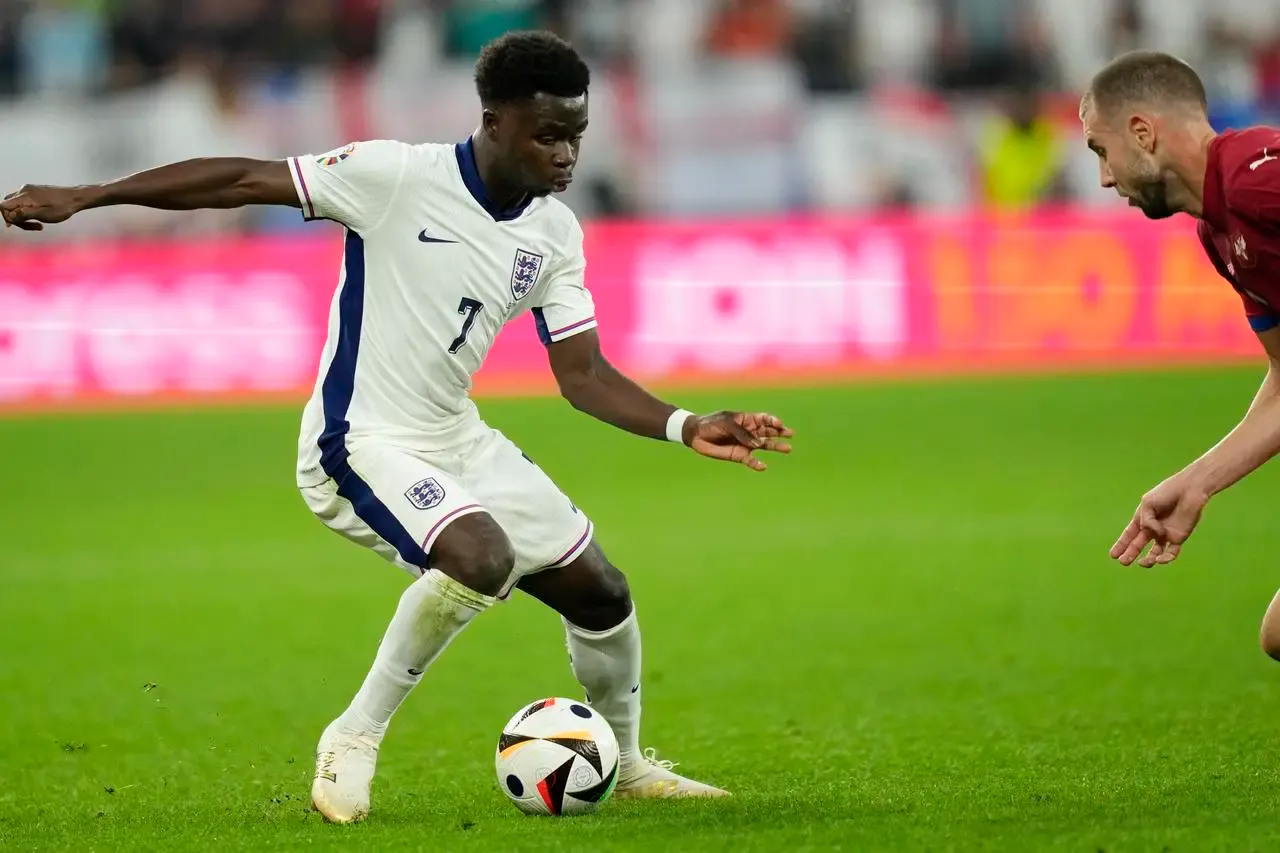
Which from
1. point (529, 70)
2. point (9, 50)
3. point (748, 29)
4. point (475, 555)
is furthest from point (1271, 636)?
point (9, 50)

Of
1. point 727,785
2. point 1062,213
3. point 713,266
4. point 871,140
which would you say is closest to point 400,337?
point 727,785

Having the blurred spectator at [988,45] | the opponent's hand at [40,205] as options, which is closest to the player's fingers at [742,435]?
the opponent's hand at [40,205]

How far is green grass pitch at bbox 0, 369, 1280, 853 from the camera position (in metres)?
5.38

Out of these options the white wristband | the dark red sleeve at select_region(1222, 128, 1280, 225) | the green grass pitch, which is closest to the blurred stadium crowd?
the green grass pitch

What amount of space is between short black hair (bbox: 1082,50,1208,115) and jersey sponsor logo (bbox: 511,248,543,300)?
176 cm

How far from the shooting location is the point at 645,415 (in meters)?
5.83

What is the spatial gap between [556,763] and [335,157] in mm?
1945

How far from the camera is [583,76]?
5559 millimetres

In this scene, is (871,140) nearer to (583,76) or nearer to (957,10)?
(957,10)

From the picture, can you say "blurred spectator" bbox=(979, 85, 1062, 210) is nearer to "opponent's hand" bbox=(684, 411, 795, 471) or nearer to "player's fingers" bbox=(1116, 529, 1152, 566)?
"opponent's hand" bbox=(684, 411, 795, 471)

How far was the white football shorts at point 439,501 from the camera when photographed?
5.46 m

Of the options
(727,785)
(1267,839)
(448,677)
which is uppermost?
(1267,839)

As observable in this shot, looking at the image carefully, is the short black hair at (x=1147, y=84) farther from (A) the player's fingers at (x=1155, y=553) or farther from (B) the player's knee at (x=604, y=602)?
(B) the player's knee at (x=604, y=602)

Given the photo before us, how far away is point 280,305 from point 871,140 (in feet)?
22.2
